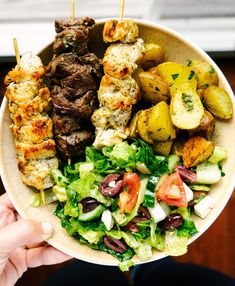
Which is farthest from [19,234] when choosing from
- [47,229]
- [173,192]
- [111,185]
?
[173,192]

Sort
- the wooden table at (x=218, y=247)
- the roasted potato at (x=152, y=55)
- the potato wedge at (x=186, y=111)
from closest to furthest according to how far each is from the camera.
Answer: the potato wedge at (x=186, y=111), the roasted potato at (x=152, y=55), the wooden table at (x=218, y=247)

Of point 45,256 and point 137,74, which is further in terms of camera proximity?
point 45,256

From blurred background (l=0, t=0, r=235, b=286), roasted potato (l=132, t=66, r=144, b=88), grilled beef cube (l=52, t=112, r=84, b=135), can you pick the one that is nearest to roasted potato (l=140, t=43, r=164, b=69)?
roasted potato (l=132, t=66, r=144, b=88)

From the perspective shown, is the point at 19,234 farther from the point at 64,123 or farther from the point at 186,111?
the point at 186,111

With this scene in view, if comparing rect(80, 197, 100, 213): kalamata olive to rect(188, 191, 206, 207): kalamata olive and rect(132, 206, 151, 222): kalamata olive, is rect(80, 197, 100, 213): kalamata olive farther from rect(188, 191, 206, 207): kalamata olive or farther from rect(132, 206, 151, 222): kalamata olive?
rect(188, 191, 206, 207): kalamata olive

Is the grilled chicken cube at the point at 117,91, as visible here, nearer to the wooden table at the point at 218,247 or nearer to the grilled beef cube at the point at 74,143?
the grilled beef cube at the point at 74,143

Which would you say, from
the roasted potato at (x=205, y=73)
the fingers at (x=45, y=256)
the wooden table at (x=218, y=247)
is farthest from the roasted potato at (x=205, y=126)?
the wooden table at (x=218, y=247)
